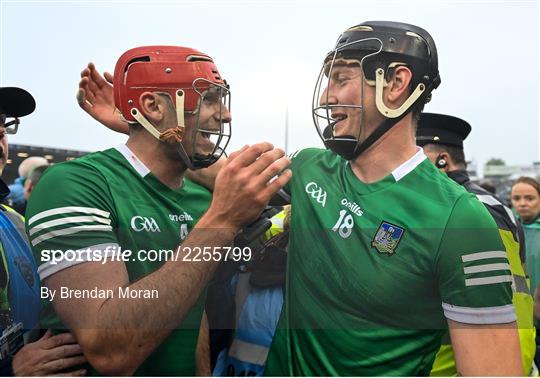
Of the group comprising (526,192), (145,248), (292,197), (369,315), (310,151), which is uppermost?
(310,151)

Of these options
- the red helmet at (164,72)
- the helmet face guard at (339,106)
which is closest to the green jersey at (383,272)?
the helmet face guard at (339,106)

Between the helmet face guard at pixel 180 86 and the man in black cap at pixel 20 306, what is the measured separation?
1.14 feet

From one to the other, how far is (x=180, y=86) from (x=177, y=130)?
0.46 ft

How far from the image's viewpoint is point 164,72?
1799mm

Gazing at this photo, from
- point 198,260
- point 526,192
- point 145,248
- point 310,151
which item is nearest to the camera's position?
point 198,260

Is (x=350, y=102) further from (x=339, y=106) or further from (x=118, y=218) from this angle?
(x=118, y=218)

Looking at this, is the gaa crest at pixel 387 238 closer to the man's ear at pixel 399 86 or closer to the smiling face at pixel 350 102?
the smiling face at pixel 350 102

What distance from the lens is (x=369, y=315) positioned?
1.70 meters

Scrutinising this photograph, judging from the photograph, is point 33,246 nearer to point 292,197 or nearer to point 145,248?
point 145,248

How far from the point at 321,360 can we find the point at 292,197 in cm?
53

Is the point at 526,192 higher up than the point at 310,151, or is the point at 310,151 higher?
the point at 310,151

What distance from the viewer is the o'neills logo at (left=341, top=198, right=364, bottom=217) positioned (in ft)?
5.80

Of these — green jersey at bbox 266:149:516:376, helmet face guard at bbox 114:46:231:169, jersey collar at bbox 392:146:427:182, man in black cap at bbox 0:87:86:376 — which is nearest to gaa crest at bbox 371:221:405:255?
green jersey at bbox 266:149:516:376

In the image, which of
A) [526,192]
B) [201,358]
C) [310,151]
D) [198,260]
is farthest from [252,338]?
[526,192]
